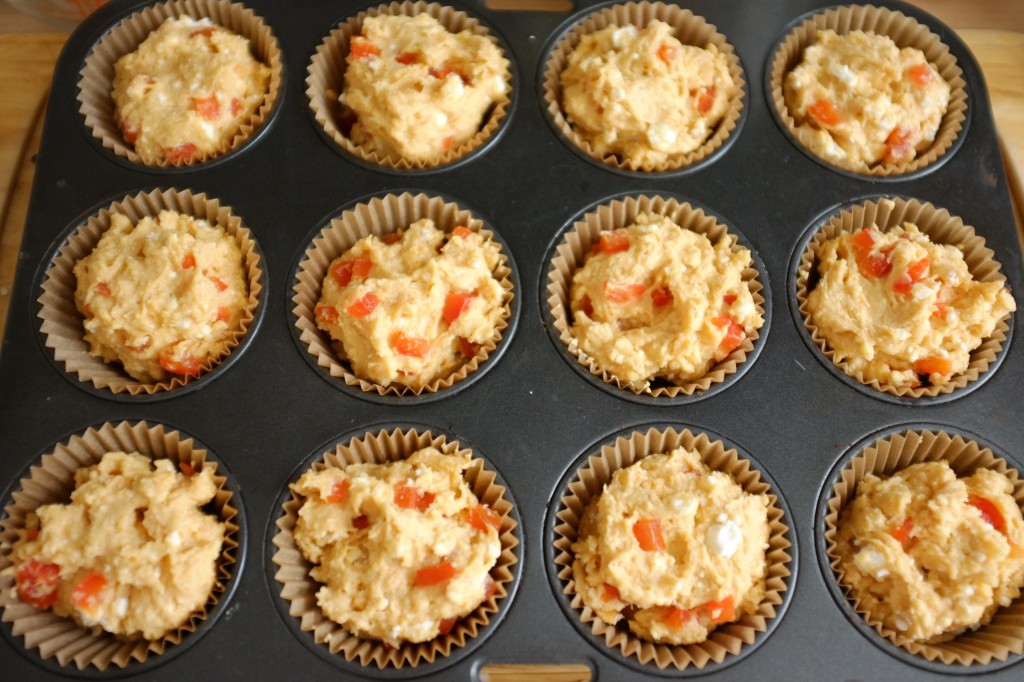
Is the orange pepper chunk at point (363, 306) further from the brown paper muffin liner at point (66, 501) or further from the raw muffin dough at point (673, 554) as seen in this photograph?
the raw muffin dough at point (673, 554)

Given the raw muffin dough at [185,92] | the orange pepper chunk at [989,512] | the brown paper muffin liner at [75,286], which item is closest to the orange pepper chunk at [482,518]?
the brown paper muffin liner at [75,286]

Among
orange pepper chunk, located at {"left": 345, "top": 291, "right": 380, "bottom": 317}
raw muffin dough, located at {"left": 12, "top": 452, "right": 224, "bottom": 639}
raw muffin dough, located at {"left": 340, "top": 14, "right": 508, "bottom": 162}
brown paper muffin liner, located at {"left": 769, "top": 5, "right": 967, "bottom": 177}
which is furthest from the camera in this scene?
brown paper muffin liner, located at {"left": 769, "top": 5, "right": 967, "bottom": 177}

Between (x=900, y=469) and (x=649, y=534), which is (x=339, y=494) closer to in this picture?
(x=649, y=534)

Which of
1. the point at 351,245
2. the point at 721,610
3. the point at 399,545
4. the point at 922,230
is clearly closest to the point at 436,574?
the point at 399,545

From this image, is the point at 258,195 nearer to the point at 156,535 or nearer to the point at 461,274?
the point at 461,274

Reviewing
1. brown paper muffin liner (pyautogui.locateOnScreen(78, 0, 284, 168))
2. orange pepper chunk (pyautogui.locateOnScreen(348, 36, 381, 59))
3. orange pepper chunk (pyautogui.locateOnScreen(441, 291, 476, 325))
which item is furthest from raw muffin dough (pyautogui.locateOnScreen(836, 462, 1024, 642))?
brown paper muffin liner (pyautogui.locateOnScreen(78, 0, 284, 168))

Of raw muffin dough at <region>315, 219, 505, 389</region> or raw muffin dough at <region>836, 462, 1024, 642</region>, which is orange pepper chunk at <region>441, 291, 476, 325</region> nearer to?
raw muffin dough at <region>315, 219, 505, 389</region>
